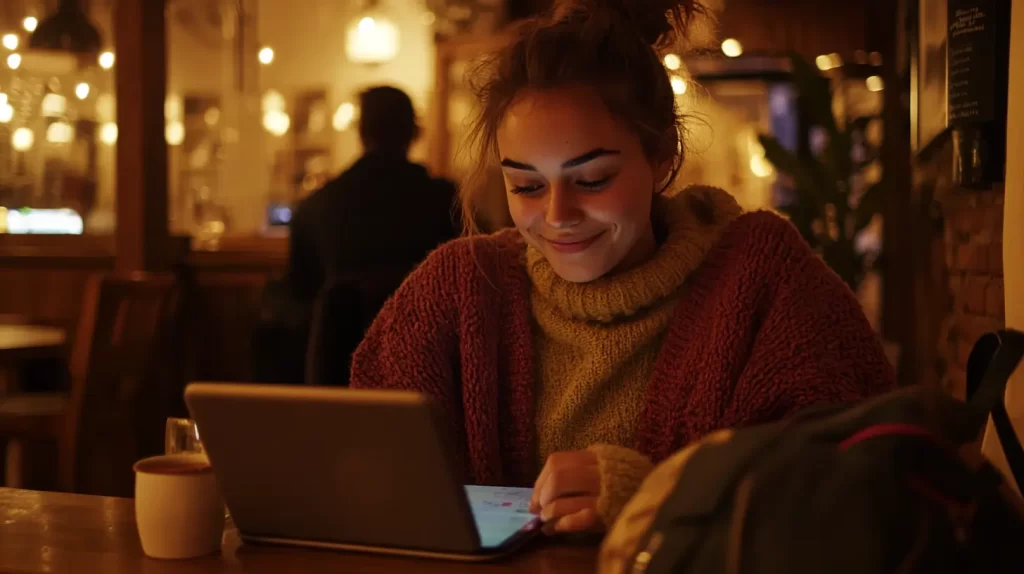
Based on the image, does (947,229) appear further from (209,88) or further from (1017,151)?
(209,88)

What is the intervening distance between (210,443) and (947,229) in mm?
1883

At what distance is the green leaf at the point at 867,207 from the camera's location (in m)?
3.34

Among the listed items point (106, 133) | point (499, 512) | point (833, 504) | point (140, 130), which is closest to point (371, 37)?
point (140, 130)

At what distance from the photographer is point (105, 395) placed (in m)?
3.01

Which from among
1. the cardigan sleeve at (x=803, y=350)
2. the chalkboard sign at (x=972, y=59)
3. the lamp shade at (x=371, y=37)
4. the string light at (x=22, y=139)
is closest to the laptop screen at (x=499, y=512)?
the cardigan sleeve at (x=803, y=350)

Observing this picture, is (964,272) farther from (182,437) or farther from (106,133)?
(106,133)

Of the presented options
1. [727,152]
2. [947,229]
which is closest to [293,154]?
[727,152]

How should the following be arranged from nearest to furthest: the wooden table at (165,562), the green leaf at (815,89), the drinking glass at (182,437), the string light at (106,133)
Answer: the wooden table at (165,562)
the drinking glass at (182,437)
the green leaf at (815,89)
the string light at (106,133)

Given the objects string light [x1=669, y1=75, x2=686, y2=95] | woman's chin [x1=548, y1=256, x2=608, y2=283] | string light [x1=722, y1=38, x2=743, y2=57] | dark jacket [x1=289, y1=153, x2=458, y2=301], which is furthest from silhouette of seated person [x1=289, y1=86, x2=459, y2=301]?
string light [x1=722, y1=38, x2=743, y2=57]

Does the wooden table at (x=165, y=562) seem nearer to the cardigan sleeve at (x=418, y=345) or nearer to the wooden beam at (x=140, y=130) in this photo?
the cardigan sleeve at (x=418, y=345)

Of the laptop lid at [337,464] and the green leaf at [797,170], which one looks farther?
the green leaf at [797,170]

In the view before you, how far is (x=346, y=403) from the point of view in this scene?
2.53 ft

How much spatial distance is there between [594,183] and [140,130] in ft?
9.18

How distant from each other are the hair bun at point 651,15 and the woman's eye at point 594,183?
0.21 m
